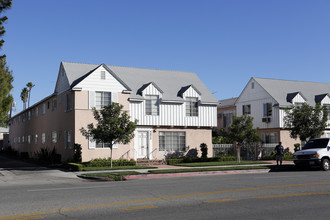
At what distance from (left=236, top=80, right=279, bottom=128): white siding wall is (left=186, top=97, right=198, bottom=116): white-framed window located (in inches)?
370

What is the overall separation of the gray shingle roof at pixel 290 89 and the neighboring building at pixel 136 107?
819 cm

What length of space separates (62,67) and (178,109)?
34.5 feet

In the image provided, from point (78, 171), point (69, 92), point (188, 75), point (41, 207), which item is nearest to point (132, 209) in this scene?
point (41, 207)

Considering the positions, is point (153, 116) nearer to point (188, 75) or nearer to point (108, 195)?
point (188, 75)

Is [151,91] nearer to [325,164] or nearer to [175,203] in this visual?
[325,164]

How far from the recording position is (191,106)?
110 feet

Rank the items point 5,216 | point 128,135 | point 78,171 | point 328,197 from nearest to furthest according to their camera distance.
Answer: point 5,216 → point 328,197 → point 78,171 → point 128,135

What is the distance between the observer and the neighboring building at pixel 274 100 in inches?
1486

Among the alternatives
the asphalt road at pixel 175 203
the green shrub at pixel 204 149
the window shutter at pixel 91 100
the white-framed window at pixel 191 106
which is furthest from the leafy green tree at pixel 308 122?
the asphalt road at pixel 175 203

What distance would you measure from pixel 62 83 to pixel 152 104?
25.4ft

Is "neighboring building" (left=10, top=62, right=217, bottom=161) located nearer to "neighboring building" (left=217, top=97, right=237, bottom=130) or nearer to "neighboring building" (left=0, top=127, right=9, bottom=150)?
"neighboring building" (left=217, top=97, right=237, bottom=130)

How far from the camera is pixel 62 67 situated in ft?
105

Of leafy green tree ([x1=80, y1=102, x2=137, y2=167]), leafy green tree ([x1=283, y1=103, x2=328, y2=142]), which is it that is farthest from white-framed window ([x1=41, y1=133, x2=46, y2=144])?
leafy green tree ([x1=283, y1=103, x2=328, y2=142])

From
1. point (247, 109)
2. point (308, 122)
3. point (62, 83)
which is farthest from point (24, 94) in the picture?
point (308, 122)
